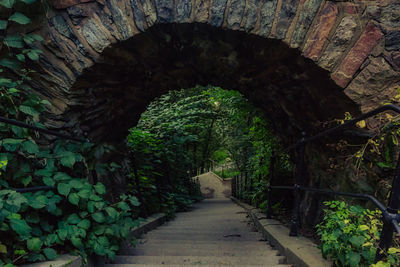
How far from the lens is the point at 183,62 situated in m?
2.64

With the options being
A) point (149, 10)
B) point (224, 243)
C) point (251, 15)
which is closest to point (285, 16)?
point (251, 15)

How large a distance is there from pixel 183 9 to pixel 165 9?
136 millimetres

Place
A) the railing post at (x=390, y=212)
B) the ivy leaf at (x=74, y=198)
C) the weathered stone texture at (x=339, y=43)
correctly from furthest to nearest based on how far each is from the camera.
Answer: the weathered stone texture at (x=339, y=43)
the ivy leaf at (x=74, y=198)
the railing post at (x=390, y=212)

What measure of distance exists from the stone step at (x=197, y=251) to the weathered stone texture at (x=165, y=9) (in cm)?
202

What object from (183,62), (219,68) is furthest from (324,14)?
(183,62)

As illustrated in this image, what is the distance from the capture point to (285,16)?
1912 mm

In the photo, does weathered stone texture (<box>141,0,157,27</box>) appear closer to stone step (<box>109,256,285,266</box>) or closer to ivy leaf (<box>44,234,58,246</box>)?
ivy leaf (<box>44,234,58,246</box>)

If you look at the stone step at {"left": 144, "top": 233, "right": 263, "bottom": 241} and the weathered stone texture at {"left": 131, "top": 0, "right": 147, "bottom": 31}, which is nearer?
the weathered stone texture at {"left": 131, "top": 0, "right": 147, "bottom": 31}

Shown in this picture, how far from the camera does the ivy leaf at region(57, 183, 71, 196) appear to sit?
5.23 ft

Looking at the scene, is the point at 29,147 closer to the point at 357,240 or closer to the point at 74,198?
the point at 74,198

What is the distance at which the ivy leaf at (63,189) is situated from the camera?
159cm

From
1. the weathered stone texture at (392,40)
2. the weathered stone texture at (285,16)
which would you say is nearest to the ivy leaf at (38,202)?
the weathered stone texture at (285,16)

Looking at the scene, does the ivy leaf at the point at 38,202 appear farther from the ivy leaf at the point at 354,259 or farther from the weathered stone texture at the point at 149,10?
the ivy leaf at the point at 354,259

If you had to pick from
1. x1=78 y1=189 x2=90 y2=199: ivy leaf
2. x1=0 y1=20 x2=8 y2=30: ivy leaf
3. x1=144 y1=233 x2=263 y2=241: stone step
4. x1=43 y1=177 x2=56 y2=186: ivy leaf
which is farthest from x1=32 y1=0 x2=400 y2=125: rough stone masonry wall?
x1=144 y1=233 x2=263 y2=241: stone step
